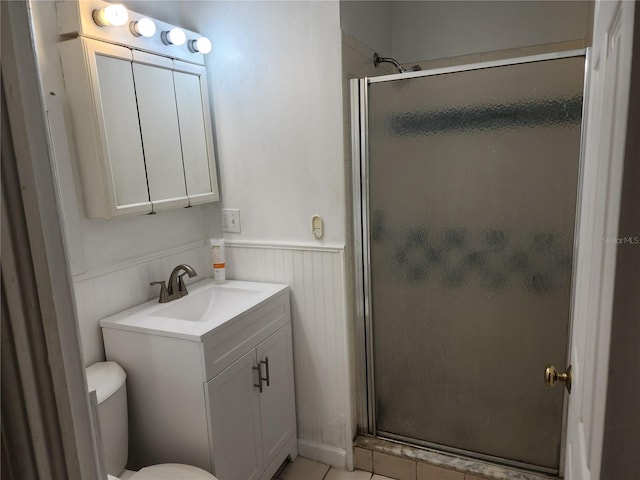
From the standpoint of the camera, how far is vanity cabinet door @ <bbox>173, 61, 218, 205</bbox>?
193 centimetres

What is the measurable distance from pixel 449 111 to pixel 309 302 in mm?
1041

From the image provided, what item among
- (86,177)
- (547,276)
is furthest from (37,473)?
(547,276)

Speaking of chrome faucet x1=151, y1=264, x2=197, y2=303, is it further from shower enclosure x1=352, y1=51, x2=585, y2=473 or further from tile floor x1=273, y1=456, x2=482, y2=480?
tile floor x1=273, y1=456, x2=482, y2=480

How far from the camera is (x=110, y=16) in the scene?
1.57m

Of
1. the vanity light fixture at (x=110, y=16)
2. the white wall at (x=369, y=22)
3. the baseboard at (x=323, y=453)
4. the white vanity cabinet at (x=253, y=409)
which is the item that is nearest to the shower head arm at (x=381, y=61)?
the white wall at (x=369, y=22)

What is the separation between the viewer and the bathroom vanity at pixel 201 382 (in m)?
1.59

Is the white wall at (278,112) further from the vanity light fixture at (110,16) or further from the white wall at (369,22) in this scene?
the vanity light fixture at (110,16)

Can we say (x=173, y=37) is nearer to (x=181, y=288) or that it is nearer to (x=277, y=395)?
(x=181, y=288)

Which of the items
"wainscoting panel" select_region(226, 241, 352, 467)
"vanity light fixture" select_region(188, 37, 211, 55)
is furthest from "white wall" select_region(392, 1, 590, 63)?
"wainscoting panel" select_region(226, 241, 352, 467)

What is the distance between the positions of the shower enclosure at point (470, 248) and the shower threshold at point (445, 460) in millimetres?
31

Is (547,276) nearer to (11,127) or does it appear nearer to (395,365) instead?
(395,365)

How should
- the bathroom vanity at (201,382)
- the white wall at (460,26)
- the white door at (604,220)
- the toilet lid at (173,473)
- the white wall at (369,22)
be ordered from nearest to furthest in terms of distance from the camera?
1. the white door at (604,220)
2. the toilet lid at (173,473)
3. the bathroom vanity at (201,382)
4. the white wall at (369,22)
5. the white wall at (460,26)

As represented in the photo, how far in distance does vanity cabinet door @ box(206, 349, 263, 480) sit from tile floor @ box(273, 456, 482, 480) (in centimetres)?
27

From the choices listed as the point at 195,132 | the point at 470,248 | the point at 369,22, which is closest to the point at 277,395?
the point at 470,248
